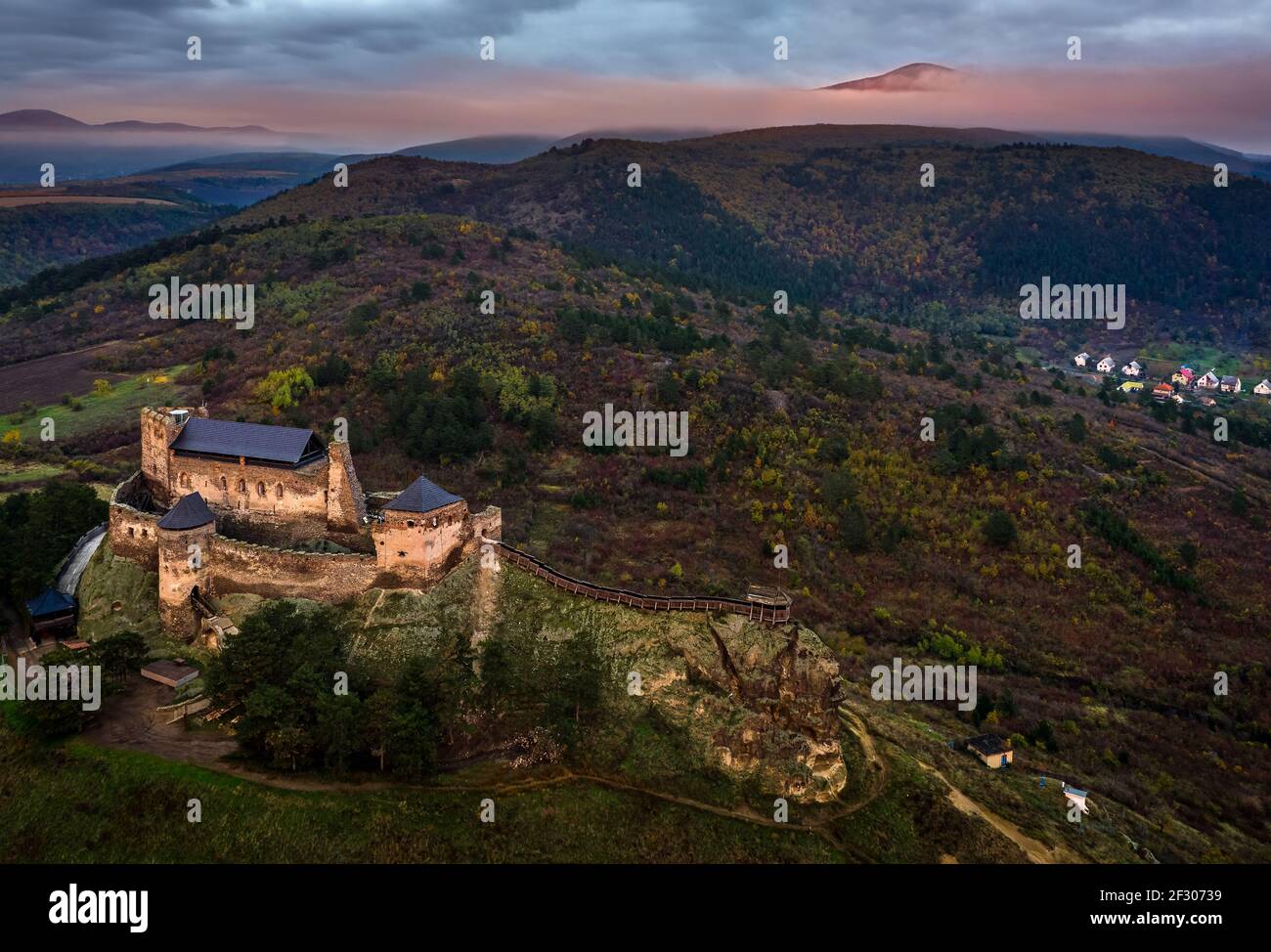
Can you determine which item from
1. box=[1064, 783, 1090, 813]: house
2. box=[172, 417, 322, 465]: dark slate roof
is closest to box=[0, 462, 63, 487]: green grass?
box=[172, 417, 322, 465]: dark slate roof

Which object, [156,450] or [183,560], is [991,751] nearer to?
[183,560]

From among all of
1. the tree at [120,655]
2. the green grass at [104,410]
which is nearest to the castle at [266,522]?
the tree at [120,655]

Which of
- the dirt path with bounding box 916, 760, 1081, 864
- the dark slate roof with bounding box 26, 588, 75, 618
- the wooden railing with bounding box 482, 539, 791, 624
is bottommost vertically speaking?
the dirt path with bounding box 916, 760, 1081, 864

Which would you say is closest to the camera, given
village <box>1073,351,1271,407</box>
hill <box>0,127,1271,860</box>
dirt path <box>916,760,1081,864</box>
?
dirt path <box>916,760,1081,864</box>

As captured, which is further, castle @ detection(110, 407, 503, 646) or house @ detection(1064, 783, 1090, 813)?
house @ detection(1064, 783, 1090, 813)

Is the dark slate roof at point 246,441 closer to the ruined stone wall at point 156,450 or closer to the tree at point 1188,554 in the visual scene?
the ruined stone wall at point 156,450

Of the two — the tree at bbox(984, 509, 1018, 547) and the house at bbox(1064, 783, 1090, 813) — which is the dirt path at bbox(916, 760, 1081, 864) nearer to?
the house at bbox(1064, 783, 1090, 813)

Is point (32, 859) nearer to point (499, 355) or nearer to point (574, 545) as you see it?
point (574, 545)
